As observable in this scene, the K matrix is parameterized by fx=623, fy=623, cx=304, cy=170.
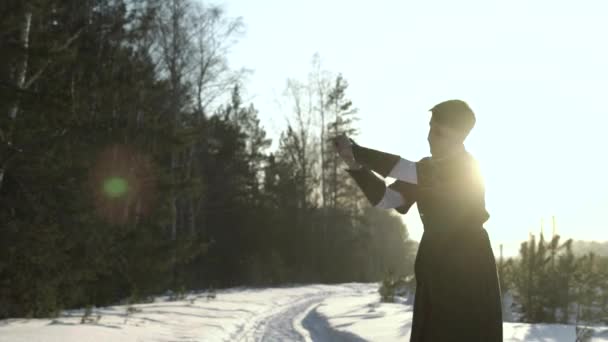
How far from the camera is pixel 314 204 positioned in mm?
40438

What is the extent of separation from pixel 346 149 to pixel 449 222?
0.64m

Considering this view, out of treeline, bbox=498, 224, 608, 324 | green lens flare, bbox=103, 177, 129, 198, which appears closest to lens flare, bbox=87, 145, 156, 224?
green lens flare, bbox=103, 177, 129, 198

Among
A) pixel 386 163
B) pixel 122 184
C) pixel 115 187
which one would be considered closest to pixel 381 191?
pixel 386 163

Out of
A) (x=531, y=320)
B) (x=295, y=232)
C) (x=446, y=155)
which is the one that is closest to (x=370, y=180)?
(x=446, y=155)

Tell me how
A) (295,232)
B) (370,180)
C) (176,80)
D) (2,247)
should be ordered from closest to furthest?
(370,180), (2,247), (176,80), (295,232)

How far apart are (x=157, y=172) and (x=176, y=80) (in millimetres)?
6711

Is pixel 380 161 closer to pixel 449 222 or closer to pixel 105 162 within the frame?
pixel 449 222

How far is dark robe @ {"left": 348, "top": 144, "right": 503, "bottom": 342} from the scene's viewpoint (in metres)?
3.02

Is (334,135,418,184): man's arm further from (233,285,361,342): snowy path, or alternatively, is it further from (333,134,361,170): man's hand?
(233,285,361,342): snowy path

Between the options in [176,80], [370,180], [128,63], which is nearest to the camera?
[370,180]

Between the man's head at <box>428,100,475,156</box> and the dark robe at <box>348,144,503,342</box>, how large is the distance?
0.24 feet

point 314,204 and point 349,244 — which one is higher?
point 314,204

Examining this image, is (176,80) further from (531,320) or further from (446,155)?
(446,155)

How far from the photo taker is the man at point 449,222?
3002 mm
